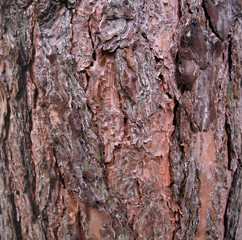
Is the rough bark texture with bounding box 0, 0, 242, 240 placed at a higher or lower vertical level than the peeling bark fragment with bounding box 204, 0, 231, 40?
lower

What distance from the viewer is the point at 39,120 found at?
2.86 feet

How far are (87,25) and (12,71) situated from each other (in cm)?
28

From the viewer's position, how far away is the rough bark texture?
2.71 feet

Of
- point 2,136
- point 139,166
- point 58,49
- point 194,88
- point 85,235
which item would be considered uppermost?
point 58,49

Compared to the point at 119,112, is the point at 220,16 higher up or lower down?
higher up

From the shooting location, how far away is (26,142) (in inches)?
35.6

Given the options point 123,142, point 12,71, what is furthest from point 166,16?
point 12,71

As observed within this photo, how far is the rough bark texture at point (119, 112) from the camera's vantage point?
83 centimetres

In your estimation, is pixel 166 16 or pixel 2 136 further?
pixel 2 136

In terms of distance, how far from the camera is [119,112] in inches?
33.3

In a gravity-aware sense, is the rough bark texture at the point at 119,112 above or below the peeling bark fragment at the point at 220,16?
below

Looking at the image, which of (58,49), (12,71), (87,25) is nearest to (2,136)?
(12,71)

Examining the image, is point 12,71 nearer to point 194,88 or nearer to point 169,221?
point 194,88

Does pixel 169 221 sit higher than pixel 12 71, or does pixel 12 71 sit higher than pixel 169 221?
pixel 12 71
